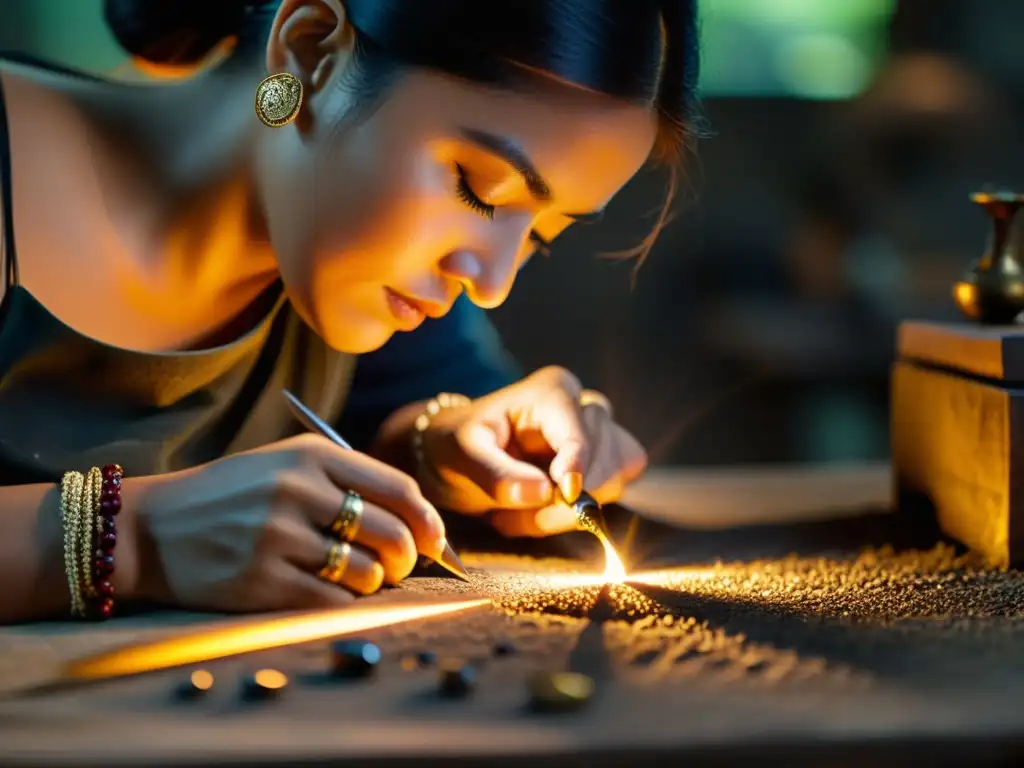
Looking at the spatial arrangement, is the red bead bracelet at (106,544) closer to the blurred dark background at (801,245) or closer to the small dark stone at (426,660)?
the small dark stone at (426,660)

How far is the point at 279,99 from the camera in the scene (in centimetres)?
76

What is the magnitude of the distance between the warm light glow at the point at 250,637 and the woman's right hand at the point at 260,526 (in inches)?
0.9

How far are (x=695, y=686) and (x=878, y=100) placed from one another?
0.92 meters

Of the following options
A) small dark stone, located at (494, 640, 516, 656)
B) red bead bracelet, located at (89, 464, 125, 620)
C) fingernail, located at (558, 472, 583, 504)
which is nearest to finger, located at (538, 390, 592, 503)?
fingernail, located at (558, 472, 583, 504)

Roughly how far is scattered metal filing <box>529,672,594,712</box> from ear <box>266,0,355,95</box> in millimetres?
472

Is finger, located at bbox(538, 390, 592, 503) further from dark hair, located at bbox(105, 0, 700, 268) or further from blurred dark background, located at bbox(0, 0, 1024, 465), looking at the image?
dark hair, located at bbox(105, 0, 700, 268)

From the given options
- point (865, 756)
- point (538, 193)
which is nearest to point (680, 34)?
point (538, 193)

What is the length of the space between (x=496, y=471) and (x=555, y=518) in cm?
7

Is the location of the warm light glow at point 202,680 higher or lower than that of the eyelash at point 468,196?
lower

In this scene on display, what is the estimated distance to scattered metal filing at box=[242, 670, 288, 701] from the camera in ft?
1.73

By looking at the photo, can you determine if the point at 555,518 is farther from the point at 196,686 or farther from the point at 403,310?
the point at 196,686

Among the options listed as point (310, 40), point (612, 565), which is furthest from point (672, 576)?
point (310, 40)

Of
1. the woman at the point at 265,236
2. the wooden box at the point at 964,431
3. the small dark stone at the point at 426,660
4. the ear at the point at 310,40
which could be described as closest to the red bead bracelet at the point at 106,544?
the woman at the point at 265,236

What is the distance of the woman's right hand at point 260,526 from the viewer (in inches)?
25.8
